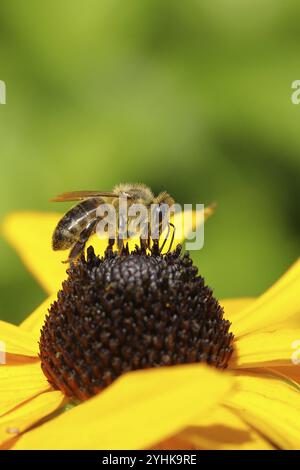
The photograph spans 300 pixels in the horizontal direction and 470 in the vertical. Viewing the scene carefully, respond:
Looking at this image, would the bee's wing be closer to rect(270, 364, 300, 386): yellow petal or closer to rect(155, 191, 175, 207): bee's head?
rect(155, 191, 175, 207): bee's head

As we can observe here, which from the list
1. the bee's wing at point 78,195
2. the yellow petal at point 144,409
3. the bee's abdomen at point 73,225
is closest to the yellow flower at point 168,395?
the yellow petal at point 144,409

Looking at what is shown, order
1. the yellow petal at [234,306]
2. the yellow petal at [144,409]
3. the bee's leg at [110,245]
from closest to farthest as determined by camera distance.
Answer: the yellow petal at [144,409]
the bee's leg at [110,245]
the yellow petal at [234,306]

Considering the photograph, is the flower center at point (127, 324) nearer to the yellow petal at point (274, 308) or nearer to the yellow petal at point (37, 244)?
the yellow petal at point (274, 308)

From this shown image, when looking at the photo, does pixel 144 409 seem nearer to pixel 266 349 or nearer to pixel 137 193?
pixel 266 349

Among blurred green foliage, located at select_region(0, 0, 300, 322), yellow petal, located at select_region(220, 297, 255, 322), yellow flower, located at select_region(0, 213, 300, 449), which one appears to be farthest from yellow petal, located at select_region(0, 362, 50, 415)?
blurred green foliage, located at select_region(0, 0, 300, 322)

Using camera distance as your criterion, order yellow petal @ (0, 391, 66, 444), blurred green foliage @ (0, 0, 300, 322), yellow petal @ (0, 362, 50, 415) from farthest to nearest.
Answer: blurred green foliage @ (0, 0, 300, 322) < yellow petal @ (0, 362, 50, 415) < yellow petal @ (0, 391, 66, 444)

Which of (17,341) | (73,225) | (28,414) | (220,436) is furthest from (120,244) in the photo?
(220,436)
